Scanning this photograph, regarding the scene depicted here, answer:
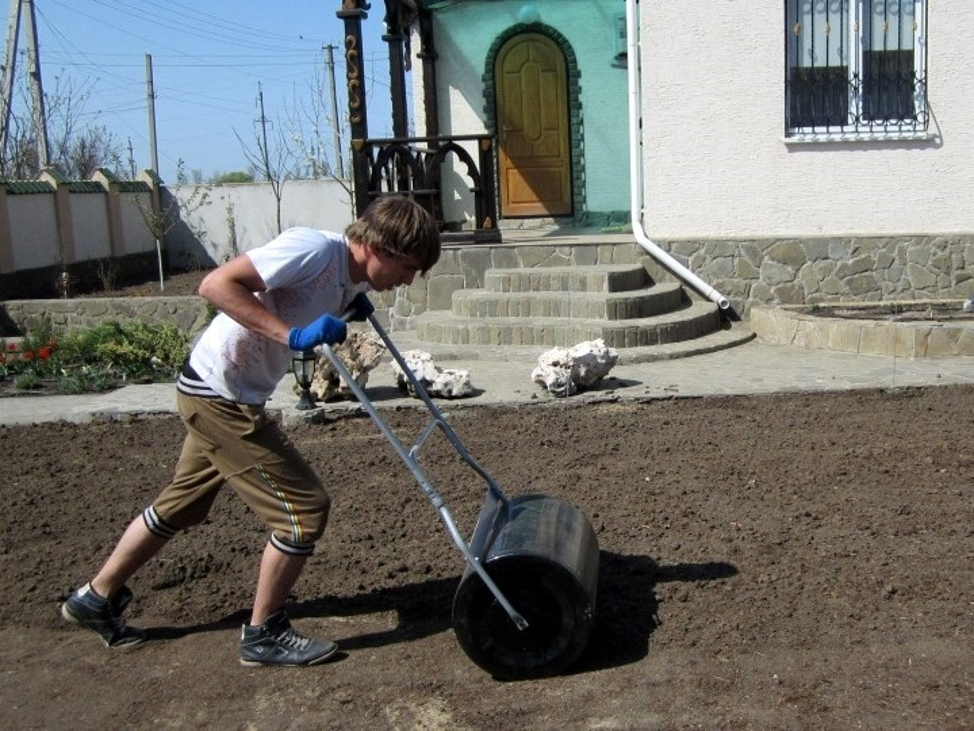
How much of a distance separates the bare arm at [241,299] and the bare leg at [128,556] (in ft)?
3.40

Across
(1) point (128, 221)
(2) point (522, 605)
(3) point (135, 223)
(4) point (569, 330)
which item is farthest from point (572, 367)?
(3) point (135, 223)

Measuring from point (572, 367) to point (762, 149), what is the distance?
4.60m

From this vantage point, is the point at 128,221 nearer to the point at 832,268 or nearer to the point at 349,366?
the point at 832,268

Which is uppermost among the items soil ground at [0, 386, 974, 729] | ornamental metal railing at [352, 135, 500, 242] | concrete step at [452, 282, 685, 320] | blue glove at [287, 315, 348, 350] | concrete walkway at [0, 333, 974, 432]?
ornamental metal railing at [352, 135, 500, 242]

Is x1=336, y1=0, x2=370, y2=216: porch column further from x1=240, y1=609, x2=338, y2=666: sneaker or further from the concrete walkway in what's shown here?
x1=240, y1=609, x2=338, y2=666: sneaker

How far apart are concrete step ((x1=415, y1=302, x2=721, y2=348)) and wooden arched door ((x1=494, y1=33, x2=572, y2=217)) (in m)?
4.84

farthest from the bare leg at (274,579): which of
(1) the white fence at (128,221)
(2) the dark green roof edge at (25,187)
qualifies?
(2) the dark green roof edge at (25,187)

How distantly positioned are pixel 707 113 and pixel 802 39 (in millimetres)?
1179

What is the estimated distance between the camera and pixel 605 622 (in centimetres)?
442

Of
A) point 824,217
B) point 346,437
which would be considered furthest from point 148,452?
point 824,217

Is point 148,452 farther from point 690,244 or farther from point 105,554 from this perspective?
point 690,244

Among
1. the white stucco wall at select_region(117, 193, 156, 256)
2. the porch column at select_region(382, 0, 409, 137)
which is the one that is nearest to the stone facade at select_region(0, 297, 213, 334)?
the porch column at select_region(382, 0, 409, 137)

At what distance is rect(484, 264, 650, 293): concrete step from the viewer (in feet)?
38.0

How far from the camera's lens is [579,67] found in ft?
51.5
